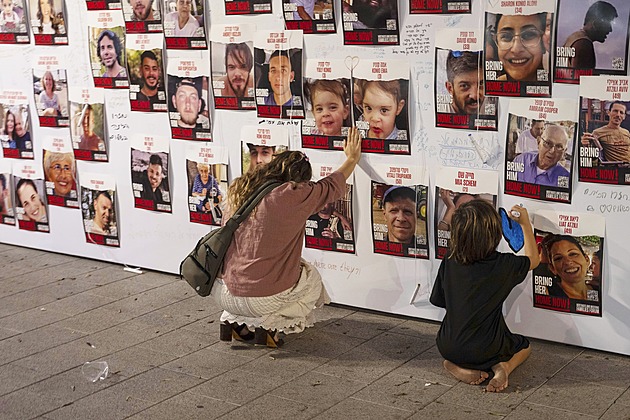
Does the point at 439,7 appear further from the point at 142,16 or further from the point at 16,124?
the point at 16,124

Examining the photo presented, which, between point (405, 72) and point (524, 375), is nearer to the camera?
A: point (524, 375)

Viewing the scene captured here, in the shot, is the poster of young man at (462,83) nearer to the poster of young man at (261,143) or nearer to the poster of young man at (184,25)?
the poster of young man at (261,143)

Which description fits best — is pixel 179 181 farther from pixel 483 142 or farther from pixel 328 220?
pixel 483 142

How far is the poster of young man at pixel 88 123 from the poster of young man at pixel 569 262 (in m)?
2.93

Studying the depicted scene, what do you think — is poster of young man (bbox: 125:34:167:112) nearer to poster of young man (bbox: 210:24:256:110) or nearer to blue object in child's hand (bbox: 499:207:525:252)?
poster of young man (bbox: 210:24:256:110)

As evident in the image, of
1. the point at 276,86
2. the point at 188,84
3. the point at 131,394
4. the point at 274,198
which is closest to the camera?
the point at 131,394

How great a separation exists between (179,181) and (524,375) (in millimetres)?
2530

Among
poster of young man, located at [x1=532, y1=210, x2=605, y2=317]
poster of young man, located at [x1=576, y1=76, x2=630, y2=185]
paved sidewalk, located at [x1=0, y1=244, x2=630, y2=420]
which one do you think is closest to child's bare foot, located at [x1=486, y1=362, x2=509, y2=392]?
paved sidewalk, located at [x1=0, y1=244, x2=630, y2=420]

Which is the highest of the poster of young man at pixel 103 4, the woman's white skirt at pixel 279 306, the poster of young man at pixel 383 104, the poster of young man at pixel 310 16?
the poster of young man at pixel 103 4

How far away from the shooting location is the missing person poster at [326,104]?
16.3ft

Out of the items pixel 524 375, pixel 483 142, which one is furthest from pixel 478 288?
pixel 483 142

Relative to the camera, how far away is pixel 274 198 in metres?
4.57

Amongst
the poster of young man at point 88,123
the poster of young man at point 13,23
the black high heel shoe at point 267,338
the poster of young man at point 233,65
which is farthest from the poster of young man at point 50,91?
the black high heel shoe at point 267,338

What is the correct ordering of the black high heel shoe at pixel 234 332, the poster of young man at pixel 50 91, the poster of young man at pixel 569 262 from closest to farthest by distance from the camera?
the poster of young man at pixel 569 262
the black high heel shoe at pixel 234 332
the poster of young man at pixel 50 91
